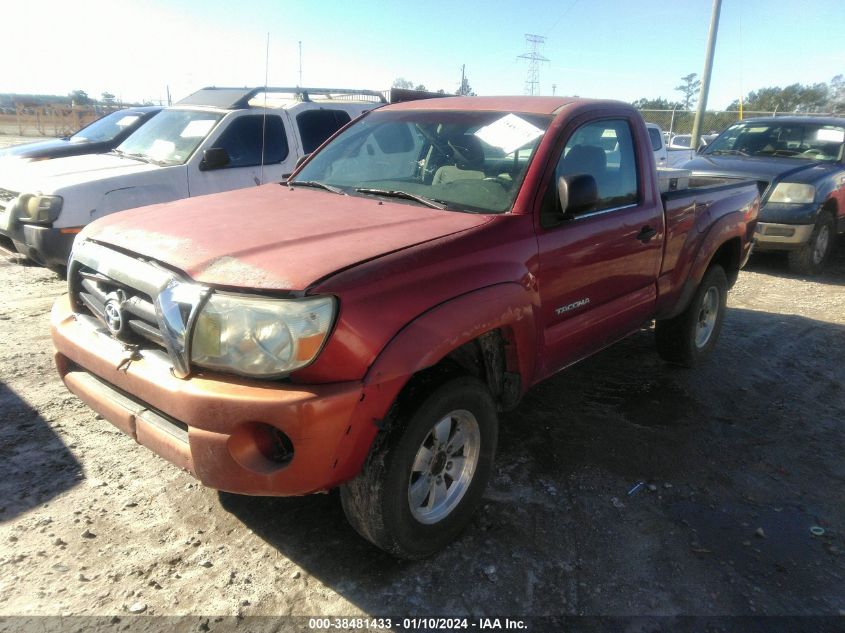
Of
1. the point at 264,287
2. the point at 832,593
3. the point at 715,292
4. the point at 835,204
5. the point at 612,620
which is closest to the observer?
the point at 264,287

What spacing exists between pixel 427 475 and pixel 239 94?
5.96 meters

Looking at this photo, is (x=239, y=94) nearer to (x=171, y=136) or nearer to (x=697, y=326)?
(x=171, y=136)

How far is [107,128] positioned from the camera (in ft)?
29.6

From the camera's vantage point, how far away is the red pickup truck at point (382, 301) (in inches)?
82.7

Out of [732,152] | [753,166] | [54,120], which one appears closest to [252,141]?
[753,166]

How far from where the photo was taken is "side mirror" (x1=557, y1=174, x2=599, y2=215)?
2.89 metres

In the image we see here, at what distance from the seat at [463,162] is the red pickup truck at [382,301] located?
0.04ft

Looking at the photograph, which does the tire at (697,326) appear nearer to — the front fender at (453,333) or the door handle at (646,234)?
the door handle at (646,234)

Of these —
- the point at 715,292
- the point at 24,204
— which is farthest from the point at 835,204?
the point at 24,204

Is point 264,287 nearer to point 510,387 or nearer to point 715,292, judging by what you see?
point 510,387

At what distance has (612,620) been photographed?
7.66 ft

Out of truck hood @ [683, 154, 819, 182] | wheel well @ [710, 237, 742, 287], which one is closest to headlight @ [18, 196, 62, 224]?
wheel well @ [710, 237, 742, 287]

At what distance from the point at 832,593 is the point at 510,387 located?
4.98ft

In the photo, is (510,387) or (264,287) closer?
(264,287)
